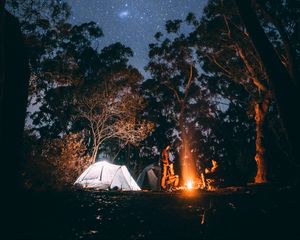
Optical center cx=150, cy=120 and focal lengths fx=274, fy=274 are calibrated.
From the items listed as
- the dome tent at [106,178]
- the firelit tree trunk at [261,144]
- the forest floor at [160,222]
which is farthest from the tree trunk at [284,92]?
the dome tent at [106,178]

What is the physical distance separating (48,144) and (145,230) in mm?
15909

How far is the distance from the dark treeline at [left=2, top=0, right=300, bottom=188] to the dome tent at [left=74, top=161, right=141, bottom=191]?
112 cm

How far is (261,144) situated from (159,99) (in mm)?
15738

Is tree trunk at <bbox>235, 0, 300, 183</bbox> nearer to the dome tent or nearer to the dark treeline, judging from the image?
the dark treeline

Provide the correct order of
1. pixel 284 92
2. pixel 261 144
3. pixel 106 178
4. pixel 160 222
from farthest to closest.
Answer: pixel 106 178
pixel 261 144
pixel 284 92
pixel 160 222

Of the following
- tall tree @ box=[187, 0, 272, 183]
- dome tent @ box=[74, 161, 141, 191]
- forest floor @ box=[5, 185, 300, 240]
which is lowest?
forest floor @ box=[5, 185, 300, 240]

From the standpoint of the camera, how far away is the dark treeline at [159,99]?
1594 cm

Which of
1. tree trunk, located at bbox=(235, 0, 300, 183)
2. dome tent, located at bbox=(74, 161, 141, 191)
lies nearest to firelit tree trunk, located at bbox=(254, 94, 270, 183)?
dome tent, located at bbox=(74, 161, 141, 191)

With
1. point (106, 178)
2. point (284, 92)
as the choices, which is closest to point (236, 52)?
point (106, 178)

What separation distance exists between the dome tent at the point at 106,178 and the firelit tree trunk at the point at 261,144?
23.0 feet

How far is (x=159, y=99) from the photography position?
29781mm

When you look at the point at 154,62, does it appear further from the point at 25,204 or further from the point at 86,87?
the point at 25,204

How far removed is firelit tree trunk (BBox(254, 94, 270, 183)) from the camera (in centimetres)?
1491

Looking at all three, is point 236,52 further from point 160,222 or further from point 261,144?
point 160,222
